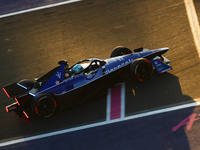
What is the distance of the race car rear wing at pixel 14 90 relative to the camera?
10941 millimetres

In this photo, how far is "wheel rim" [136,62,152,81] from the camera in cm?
1160

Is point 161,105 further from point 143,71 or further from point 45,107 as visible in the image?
point 45,107

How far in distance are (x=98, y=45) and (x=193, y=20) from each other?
189 inches

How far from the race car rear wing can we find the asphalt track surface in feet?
4.02

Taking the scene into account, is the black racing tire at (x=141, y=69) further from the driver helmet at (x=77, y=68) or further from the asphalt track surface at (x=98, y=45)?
the driver helmet at (x=77, y=68)

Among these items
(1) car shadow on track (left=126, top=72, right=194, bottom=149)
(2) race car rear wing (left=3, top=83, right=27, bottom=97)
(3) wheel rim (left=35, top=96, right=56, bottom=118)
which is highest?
(2) race car rear wing (left=3, top=83, right=27, bottom=97)

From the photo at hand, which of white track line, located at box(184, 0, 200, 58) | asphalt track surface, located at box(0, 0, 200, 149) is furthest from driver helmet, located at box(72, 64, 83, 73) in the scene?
white track line, located at box(184, 0, 200, 58)

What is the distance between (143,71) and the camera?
1178 cm

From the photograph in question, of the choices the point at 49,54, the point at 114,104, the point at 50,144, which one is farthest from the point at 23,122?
the point at 49,54

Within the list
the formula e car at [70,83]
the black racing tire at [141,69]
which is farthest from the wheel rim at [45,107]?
the black racing tire at [141,69]

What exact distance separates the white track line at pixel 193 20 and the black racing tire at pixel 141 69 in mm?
2874

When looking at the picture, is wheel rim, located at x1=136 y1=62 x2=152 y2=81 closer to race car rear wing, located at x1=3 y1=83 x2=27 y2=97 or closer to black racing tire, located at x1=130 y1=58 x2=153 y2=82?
black racing tire, located at x1=130 y1=58 x2=153 y2=82

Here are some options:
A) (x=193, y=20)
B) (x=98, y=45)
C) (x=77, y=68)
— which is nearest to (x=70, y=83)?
(x=77, y=68)

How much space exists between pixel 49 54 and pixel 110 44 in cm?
301
